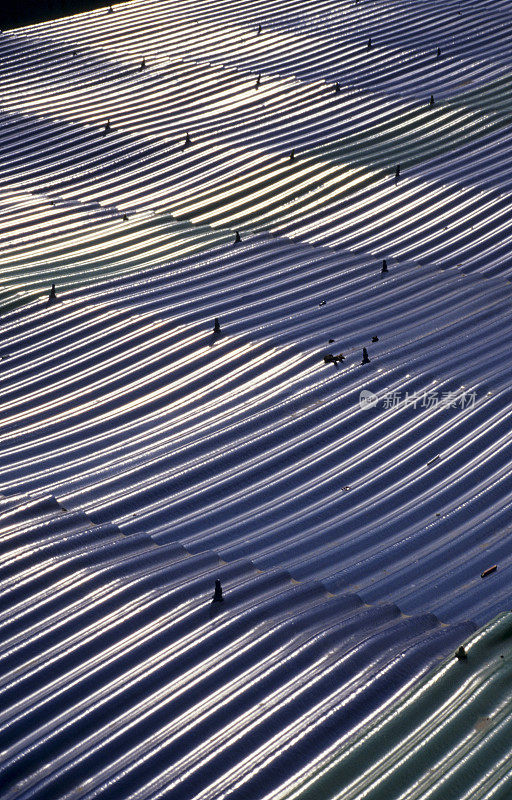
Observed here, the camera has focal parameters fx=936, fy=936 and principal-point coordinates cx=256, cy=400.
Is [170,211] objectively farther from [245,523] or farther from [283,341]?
[245,523]

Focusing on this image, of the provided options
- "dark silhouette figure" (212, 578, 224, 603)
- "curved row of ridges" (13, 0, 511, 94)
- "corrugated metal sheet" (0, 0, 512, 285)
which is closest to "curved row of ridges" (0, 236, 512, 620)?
"dark silhouette figure" (212, 578, 224, 603)

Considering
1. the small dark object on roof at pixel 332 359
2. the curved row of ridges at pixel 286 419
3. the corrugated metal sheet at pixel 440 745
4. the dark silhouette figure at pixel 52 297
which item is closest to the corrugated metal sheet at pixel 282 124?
the dark silhouette figure at pixel 52 297

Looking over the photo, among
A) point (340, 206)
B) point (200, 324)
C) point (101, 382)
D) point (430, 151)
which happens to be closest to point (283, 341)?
point (200, 324)

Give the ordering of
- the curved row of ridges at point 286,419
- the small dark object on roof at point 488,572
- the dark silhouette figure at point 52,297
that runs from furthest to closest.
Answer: the dark silhouette figure at point 52,297 < the curved row of ridges at point 286,419 < the small dark object on roof at point 488,572

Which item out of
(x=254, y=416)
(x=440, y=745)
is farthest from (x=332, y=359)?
(x=440, y=745)

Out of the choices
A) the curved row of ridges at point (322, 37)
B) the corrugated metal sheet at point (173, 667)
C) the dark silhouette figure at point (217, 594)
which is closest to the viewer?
the corrugated metal sheet at point (173, 667)

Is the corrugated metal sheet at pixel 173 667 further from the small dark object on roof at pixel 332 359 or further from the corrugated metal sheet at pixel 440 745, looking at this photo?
the small dark object on roof at pixel 332 359
